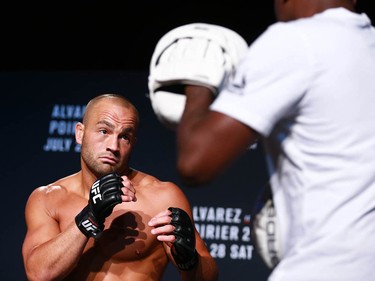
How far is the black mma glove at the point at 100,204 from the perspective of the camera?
6.85 feet

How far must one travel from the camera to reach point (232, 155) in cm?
94

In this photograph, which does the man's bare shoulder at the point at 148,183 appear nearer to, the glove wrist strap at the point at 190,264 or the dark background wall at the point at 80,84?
the glove wrist strap at the point at 190,264

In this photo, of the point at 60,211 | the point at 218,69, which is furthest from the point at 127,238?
the point at 218,69

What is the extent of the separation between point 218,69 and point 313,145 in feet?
0.58

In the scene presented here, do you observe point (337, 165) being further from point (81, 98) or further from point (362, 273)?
point (81, 98)

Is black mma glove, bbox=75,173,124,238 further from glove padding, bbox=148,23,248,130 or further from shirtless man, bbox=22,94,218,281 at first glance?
glove padding, bbox=148,23,248,130

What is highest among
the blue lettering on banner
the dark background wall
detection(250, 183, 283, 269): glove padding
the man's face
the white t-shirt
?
the white t-shirt

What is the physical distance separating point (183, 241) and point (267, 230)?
104cm

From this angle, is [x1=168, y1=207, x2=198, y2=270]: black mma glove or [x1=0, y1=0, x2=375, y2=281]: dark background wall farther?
[x1=0, y1=0, x2=375, y2=281]: dark background wall

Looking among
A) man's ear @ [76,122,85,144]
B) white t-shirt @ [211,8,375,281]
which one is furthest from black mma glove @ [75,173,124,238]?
white t-shirt @ [211,8,375,281]

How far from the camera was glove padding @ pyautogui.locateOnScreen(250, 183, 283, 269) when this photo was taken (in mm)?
1032

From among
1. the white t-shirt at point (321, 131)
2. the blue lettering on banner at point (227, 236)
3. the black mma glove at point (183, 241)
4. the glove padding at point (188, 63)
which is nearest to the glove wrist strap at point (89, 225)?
the black mma glove at point (183, 241)

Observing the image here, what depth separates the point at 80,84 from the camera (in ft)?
13.1

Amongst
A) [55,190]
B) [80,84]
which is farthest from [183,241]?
[80,84]
